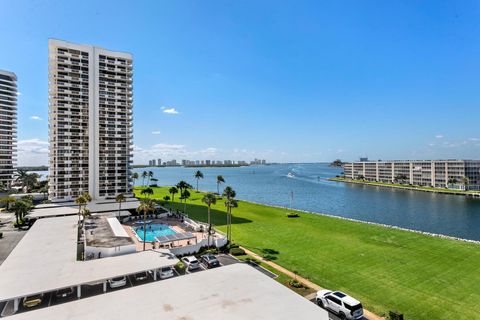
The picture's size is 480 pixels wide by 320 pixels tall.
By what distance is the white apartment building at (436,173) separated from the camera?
5694 inches

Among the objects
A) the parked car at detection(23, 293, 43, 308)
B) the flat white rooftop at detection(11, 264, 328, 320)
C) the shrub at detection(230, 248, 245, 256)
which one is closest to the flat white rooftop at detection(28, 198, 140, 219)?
the shrub at detection(230, 248, 245, 256)

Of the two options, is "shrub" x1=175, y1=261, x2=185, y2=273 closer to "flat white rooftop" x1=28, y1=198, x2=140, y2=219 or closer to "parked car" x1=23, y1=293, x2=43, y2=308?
"parked car" x1=23, y1=293, x2=43, y2=308

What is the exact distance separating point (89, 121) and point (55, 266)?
196 ft

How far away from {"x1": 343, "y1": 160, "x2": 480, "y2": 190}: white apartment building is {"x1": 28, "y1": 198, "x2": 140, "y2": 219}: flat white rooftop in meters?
162

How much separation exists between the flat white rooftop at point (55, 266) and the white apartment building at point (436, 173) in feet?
545

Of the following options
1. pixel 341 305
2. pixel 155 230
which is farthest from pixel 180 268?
pixel 155 230

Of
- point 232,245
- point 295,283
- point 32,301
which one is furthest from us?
point 232,245

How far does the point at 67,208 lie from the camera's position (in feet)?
216

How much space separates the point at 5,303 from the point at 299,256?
3553 cm

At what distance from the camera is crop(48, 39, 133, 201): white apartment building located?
75.3m

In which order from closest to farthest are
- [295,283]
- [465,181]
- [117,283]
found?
1. [117,283]
2. [295,283]
3. [465,181]

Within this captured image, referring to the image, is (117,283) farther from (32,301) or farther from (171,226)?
(171,226)

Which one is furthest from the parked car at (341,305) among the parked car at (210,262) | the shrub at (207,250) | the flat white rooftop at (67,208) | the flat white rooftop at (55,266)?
the flat white rooftop at (67,208)

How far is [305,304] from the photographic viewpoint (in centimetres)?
2145
